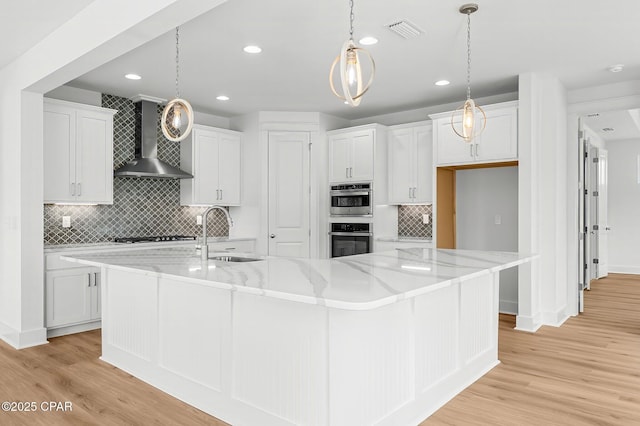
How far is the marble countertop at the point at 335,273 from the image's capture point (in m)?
1.91

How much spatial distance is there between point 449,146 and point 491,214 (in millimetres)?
1088

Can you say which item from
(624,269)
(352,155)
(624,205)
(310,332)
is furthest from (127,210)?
(624,269)

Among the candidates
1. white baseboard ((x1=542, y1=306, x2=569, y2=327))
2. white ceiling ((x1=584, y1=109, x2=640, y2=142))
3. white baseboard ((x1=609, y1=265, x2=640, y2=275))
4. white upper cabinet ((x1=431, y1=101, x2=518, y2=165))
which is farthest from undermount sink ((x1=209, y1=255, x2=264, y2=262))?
white baseboard ((x1=609, y1=265, x2=640, y2=275))

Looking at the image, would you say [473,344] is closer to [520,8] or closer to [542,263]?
[542,263]

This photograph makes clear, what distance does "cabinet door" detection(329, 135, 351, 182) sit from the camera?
20.6 ft

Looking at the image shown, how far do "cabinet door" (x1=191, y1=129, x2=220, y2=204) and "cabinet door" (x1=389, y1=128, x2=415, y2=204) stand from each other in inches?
92.4

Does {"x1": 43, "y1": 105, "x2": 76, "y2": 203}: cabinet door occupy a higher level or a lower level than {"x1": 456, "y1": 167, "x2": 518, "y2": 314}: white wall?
higher

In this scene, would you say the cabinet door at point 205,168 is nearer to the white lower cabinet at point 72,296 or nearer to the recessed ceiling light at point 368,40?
the white lower cabinet at point 72,296

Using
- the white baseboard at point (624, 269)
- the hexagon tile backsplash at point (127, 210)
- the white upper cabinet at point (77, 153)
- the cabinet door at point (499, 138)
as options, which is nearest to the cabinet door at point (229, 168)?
the hexagon tile backsplash at point (127, 210)

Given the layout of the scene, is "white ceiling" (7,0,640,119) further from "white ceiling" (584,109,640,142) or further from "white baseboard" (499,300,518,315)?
"white baseboard" (499,300,518,315)

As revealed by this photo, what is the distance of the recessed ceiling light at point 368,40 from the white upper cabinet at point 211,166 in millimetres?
2884

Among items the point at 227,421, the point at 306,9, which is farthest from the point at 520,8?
the point at 227,421

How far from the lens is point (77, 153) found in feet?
15.9

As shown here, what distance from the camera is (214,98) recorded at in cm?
567
